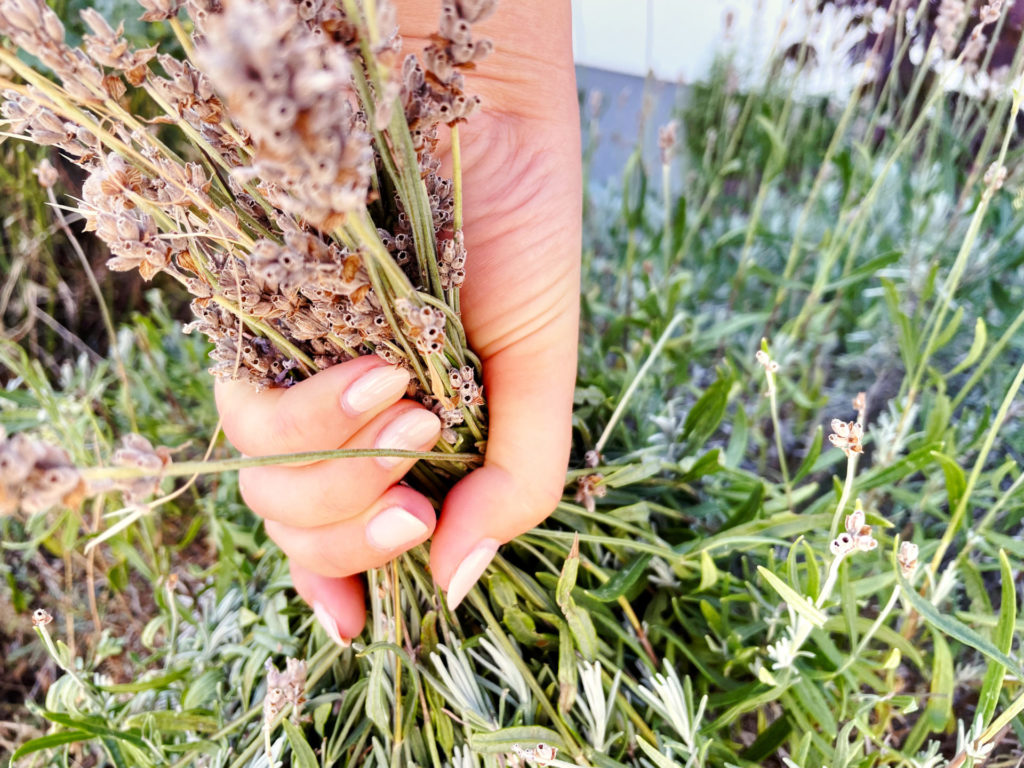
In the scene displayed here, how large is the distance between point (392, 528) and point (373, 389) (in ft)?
0.40

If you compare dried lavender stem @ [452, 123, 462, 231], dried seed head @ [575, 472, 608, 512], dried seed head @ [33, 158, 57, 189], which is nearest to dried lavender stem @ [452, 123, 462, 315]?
dried lavender stem @ [452, 123, 462, 231]

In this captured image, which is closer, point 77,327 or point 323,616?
point 323,616

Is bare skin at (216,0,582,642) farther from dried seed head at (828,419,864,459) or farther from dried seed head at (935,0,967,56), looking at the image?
dried seed head at (935,0,967,56)

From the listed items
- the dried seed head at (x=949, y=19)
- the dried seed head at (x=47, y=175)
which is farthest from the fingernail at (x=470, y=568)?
the dried seed head at (x=949, y=19)

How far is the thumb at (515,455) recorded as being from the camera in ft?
1.65

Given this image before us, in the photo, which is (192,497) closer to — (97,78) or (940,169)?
(97,78)

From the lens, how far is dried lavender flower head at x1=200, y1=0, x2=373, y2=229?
6.6 inches

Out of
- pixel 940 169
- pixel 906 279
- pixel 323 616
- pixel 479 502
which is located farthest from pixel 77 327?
pixel 940 169

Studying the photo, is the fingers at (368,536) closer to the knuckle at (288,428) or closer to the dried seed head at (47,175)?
the knuckle at (288,428)

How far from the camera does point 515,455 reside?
0.51 m

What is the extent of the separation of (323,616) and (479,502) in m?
0.19

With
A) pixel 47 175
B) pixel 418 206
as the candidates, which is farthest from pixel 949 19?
pixel 47 175

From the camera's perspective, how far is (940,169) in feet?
3.48

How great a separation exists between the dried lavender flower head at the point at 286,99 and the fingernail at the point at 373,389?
0.73ft
